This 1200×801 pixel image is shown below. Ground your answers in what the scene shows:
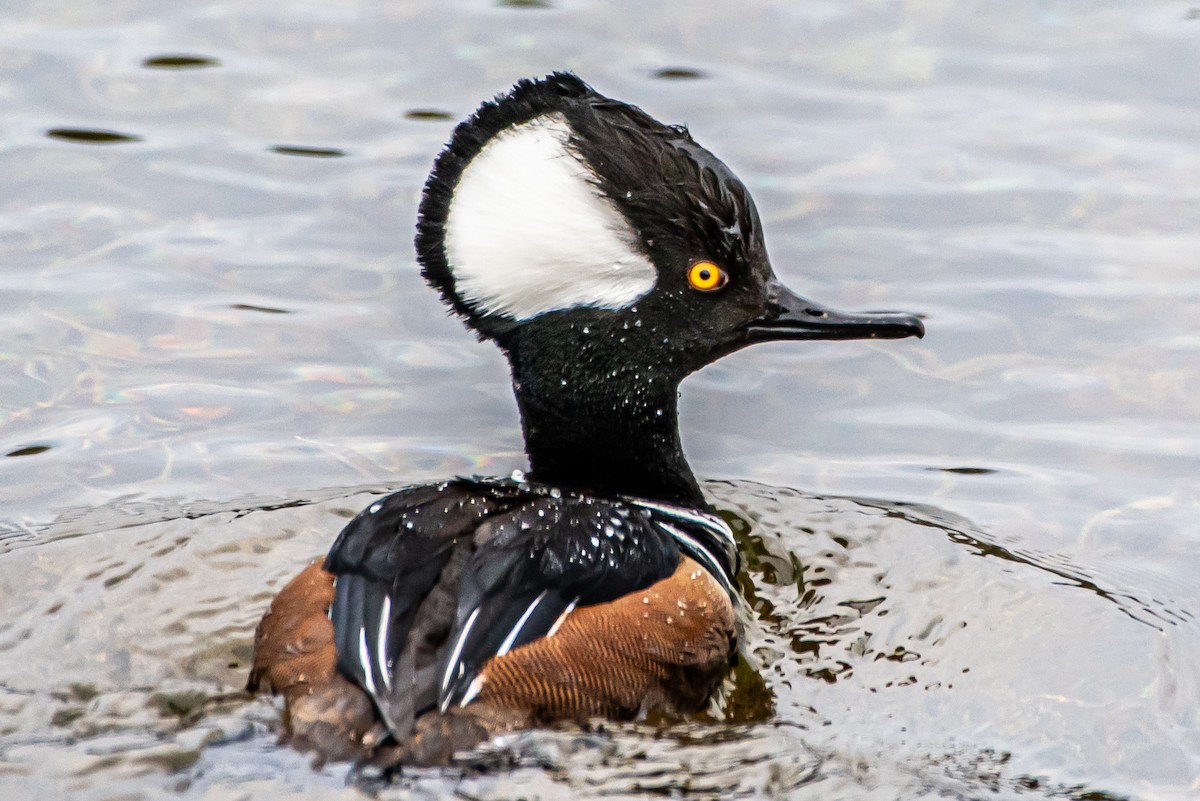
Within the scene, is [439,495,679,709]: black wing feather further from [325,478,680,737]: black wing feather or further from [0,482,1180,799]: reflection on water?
[0,482,1180,799]: reflection on water

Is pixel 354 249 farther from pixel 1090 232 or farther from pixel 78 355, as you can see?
pixel 1090 232

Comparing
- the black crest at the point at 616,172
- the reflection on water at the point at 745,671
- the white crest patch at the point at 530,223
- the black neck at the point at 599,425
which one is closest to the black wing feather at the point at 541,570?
the reflection on water at the point at 745,671

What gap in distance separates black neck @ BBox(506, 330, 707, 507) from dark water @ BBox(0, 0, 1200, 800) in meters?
0.63

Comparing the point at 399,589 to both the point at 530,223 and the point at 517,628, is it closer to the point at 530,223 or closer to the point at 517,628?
the point at 517,628

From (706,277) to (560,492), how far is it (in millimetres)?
902

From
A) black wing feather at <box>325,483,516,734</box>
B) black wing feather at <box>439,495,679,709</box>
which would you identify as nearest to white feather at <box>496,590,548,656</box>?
black wing feather at <box>439,495,679,709</box>

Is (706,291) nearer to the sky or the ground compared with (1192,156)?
nearer to the ground

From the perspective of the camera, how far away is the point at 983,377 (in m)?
7.29

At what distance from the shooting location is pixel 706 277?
5.62 metres

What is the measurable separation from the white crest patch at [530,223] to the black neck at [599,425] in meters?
0.30

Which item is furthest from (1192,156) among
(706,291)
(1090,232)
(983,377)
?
(706,291)

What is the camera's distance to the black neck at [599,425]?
5.57 metres

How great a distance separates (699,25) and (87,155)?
3.58 m

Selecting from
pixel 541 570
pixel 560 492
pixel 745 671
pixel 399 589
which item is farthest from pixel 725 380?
pixel 399 589
